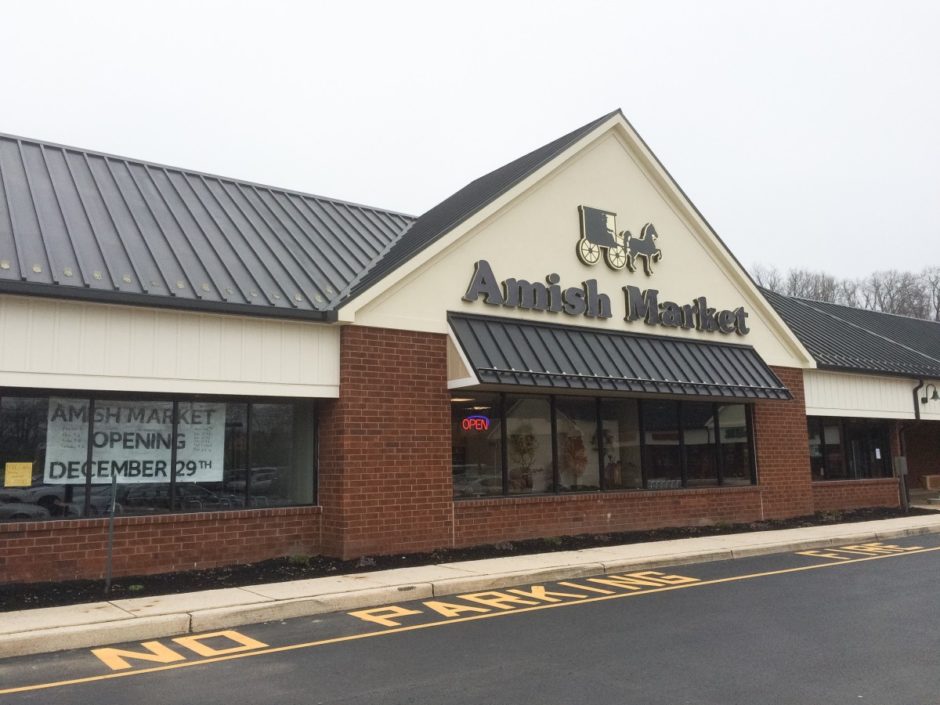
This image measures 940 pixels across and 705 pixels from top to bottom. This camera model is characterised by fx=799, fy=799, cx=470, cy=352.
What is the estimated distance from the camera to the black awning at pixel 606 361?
45.5 feet

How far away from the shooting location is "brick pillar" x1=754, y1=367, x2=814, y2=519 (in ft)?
61.9

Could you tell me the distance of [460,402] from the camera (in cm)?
1430

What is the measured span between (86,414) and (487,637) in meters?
6.71

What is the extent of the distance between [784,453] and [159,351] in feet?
47.9

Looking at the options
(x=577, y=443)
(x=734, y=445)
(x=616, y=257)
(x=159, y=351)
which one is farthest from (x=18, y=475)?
(x=734, y=445)

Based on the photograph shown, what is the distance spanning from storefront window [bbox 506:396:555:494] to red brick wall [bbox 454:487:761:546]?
15.1 inches

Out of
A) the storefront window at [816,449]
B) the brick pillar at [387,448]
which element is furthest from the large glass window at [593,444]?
the storefront window at [816,449]

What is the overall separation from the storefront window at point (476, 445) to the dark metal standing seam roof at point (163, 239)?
3.11 m

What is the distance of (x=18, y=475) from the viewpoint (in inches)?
418

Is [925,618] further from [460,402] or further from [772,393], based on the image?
[772,393]

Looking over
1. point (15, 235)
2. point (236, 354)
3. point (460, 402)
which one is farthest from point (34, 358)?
point (460, 402)

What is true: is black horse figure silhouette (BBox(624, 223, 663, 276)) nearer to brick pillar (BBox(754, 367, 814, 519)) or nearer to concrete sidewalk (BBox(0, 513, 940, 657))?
brick pillar (BBox(754, 367, 814, 519))

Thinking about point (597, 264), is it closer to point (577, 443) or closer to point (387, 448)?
point (577, 443)

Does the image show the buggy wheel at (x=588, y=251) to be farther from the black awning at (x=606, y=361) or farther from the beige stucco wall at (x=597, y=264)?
the black awning at (x=606, y=361)
